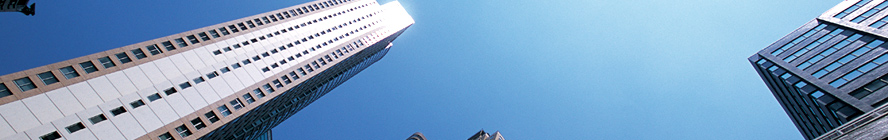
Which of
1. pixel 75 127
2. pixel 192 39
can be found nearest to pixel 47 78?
pixel 75 127

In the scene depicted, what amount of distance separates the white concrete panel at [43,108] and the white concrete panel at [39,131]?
19.6 inches

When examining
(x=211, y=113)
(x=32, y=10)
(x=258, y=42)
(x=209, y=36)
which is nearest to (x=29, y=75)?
(x=32, y=10)

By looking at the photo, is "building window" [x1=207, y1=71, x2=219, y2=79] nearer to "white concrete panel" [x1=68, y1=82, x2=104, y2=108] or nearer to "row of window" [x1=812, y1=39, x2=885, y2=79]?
"white concrete panel" [x1=68, y1=82, x2=104, y2=108]

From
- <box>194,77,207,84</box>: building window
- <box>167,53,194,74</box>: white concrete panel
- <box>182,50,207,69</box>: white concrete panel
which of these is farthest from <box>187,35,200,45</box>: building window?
<box>194,77,207,84</box>: building window

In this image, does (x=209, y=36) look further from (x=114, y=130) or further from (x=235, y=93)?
(x=114, y=130)

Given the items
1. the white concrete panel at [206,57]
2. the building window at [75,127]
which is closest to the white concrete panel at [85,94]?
the building window at [75,127]

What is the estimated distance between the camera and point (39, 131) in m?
38.1

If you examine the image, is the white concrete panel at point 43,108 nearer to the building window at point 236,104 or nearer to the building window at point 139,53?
the building window at point 139,53

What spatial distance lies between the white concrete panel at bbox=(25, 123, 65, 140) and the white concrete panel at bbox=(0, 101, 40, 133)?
0.33 meters

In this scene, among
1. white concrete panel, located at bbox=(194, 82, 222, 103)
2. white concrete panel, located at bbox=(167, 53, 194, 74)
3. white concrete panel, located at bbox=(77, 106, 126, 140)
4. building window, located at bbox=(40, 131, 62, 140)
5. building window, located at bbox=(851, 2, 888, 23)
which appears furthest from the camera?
white concrete panel, located at bbox=(167, 53, 194, 74)

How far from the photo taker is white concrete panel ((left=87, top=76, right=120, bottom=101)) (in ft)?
145

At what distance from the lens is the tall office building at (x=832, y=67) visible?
42406 mm

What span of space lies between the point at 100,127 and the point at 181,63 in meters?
13.0

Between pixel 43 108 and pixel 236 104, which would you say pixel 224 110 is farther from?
pixel 43 108
